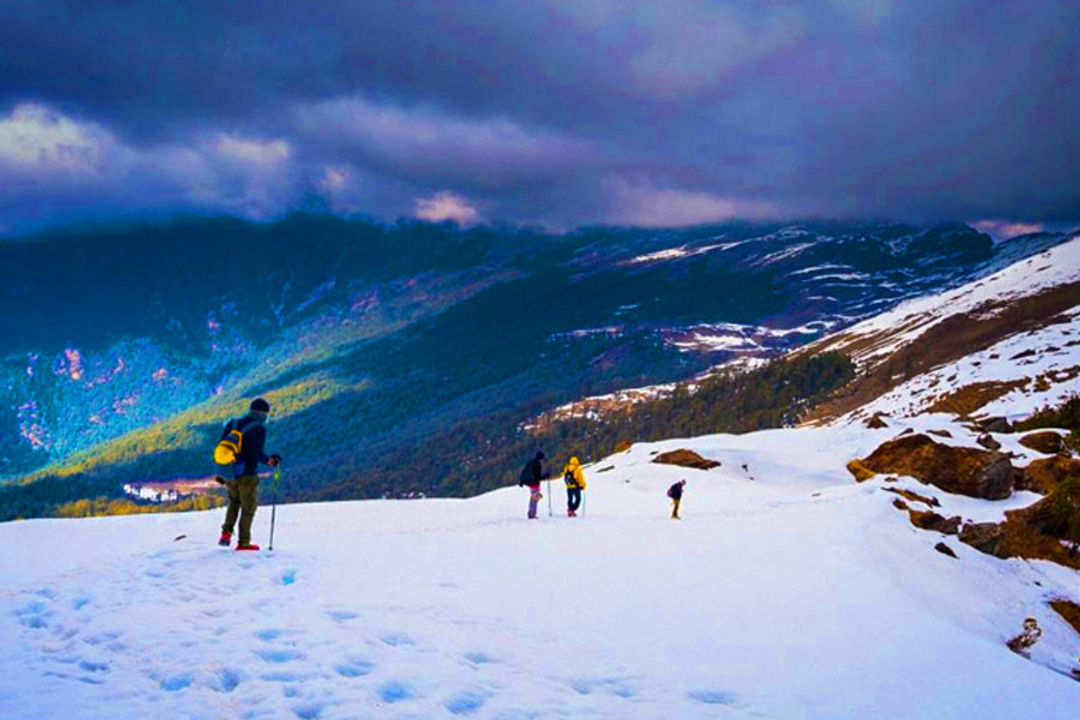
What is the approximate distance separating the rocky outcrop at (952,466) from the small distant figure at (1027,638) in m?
16.3

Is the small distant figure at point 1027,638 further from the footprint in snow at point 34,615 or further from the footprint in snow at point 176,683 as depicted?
the footprint in snow at point 34,615

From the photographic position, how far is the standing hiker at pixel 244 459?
1538cm

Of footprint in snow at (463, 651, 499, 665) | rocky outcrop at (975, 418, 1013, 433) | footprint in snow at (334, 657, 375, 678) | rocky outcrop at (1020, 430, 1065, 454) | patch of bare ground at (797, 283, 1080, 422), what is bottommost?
footprint in snow at (463, 651, 499, 665)

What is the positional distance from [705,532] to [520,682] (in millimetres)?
15768

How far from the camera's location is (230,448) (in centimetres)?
1530

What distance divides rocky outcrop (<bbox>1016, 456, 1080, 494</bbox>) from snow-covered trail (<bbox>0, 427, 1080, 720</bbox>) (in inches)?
919

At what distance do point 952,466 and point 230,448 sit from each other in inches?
1592

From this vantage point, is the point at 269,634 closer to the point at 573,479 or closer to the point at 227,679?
the point at 227,679

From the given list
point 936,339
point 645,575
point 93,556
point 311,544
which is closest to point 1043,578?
point 645,575

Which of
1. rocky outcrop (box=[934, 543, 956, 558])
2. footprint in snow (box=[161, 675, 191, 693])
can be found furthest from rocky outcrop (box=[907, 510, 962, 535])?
footprint in snow (box=[161, 675, 191, 693])

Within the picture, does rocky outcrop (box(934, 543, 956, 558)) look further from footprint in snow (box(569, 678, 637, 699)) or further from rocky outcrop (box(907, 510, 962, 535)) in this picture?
footprint in snow (box(569, 678, 637, 699))

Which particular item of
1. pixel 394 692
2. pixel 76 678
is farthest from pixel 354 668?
pixel 76 678

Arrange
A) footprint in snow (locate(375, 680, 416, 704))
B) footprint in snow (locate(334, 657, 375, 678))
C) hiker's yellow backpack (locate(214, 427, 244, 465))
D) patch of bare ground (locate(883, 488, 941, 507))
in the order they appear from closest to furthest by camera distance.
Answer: footprint in snow (locate(375, 680, 416, 704))
footprint in snow (locate(334, 657, 375, 678))
hiker's yellow backpack (locate(214, 427, 244, 465))
patch of bare ground (locate(883, 488, 941, 507))

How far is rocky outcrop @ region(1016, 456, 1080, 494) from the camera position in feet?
133
